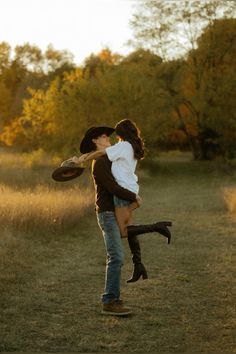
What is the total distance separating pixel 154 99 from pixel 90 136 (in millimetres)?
26171

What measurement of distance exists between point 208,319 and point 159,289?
154 cm

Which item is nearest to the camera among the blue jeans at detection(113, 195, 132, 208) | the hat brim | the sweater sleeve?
the sweater sleeve

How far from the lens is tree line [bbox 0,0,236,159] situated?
31.7 metres

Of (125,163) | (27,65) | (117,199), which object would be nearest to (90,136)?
(125,163)

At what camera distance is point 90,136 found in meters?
6.79

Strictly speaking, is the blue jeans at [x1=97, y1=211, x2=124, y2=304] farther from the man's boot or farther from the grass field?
the grass field

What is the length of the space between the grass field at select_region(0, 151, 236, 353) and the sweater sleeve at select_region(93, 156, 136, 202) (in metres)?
1.28

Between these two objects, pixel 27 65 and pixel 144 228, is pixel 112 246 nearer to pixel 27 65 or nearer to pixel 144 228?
pixel 144 228

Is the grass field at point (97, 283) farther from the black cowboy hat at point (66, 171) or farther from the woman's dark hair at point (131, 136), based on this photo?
the woman's dark hair at point (131, 136)

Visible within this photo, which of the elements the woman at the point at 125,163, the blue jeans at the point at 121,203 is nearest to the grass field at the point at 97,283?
the woman at the point at 125,163

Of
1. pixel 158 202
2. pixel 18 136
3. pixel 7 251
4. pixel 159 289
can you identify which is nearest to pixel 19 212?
pixel 7 251

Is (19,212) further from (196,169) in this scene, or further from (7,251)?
(196,169)

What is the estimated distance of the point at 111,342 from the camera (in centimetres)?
568

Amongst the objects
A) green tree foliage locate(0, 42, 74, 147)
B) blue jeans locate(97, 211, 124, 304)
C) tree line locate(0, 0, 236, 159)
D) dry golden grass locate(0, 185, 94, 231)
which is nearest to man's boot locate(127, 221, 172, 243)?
blue jeans locate(97, 211, 124, 304)
